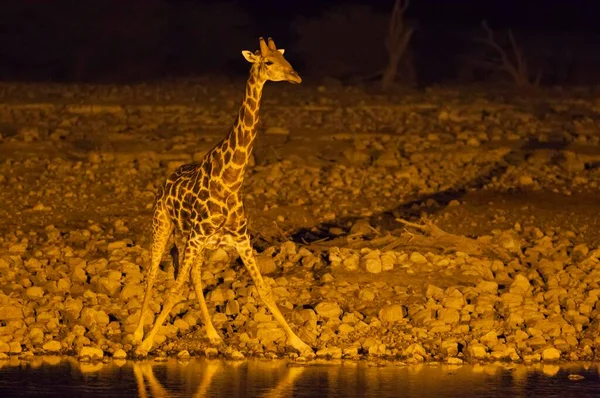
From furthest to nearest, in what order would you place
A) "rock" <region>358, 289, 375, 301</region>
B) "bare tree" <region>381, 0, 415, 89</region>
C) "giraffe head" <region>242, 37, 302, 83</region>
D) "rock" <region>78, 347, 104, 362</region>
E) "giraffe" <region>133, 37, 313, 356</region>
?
"bare tree" <region>381, 0, 415, 89</region>, "rock" <region>358, 289, 375, 301</region>, "giraffe" <region>133, 37, 313, 356</region>, "rock" <region>78, 347, 104, 362</region>, "giraffe head" <region>242, 37, 302, 83</region>

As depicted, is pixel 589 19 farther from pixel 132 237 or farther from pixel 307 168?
pixel 132 237

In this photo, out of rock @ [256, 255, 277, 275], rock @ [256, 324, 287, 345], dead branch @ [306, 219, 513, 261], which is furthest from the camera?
dead branch @ [306, 219, 513, 261]

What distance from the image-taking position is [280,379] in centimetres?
1034

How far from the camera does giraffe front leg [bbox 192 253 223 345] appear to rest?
11.3 meters

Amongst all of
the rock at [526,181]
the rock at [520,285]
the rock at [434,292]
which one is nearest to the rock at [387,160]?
the rock at [526,181]

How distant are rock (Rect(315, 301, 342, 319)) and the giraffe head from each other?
6.07 feet

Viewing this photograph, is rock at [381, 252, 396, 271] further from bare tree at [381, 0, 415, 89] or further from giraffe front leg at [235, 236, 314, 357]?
bare tree at [381, 0, 415, 89]

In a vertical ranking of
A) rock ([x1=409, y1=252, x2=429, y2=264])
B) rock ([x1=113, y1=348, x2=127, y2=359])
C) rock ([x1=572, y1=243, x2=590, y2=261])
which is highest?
rock ([x1=572, y1=243, x2=590, y2=261])

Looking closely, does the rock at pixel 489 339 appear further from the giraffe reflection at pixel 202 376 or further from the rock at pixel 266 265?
the rock at pixel 266 265

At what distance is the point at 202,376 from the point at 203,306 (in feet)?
3.62

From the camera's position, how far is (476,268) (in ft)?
42.2

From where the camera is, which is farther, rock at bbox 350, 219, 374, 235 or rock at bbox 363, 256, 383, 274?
rock at bbox 350, 219, 374, 235

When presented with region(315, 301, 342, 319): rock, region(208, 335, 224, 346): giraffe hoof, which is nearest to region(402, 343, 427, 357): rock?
region(315, 301, 342, 319): rock

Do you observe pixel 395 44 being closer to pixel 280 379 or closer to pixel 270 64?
pixel 270 64
